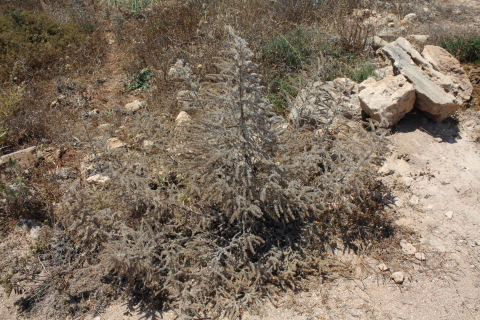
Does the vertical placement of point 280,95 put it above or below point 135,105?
above

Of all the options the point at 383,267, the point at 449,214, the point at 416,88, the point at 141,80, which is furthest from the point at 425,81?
the point at 141,80

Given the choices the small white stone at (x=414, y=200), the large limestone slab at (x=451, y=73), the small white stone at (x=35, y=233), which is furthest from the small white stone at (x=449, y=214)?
the small white stone at (x=35, y=233)

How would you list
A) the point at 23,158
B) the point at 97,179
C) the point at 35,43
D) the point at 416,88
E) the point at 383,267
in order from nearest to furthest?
the point at 383,267
the point at 97,179
the point at 416,88
the point at 23,158
the point at 35,43

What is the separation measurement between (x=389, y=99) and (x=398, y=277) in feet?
7.73

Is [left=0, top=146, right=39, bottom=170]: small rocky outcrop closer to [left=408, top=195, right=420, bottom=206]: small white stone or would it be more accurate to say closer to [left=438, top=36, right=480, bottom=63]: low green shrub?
[left=408, top=195, right=420, bottom=206]: small white stone

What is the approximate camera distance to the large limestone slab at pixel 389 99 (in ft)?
14.6

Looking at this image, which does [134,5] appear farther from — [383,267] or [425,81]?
[383,267]

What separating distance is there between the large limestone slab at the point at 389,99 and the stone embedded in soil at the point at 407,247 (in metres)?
1.61

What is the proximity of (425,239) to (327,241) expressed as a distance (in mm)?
1083

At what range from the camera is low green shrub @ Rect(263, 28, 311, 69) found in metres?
5.94

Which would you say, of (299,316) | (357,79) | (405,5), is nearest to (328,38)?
(357,79)

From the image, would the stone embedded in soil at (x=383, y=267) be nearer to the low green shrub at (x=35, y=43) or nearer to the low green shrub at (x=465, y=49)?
the low green shrub at (x=465, y=49)

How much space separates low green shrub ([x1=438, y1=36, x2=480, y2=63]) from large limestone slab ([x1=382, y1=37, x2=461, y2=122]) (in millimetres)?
1053

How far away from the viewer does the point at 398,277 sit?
3291mm
